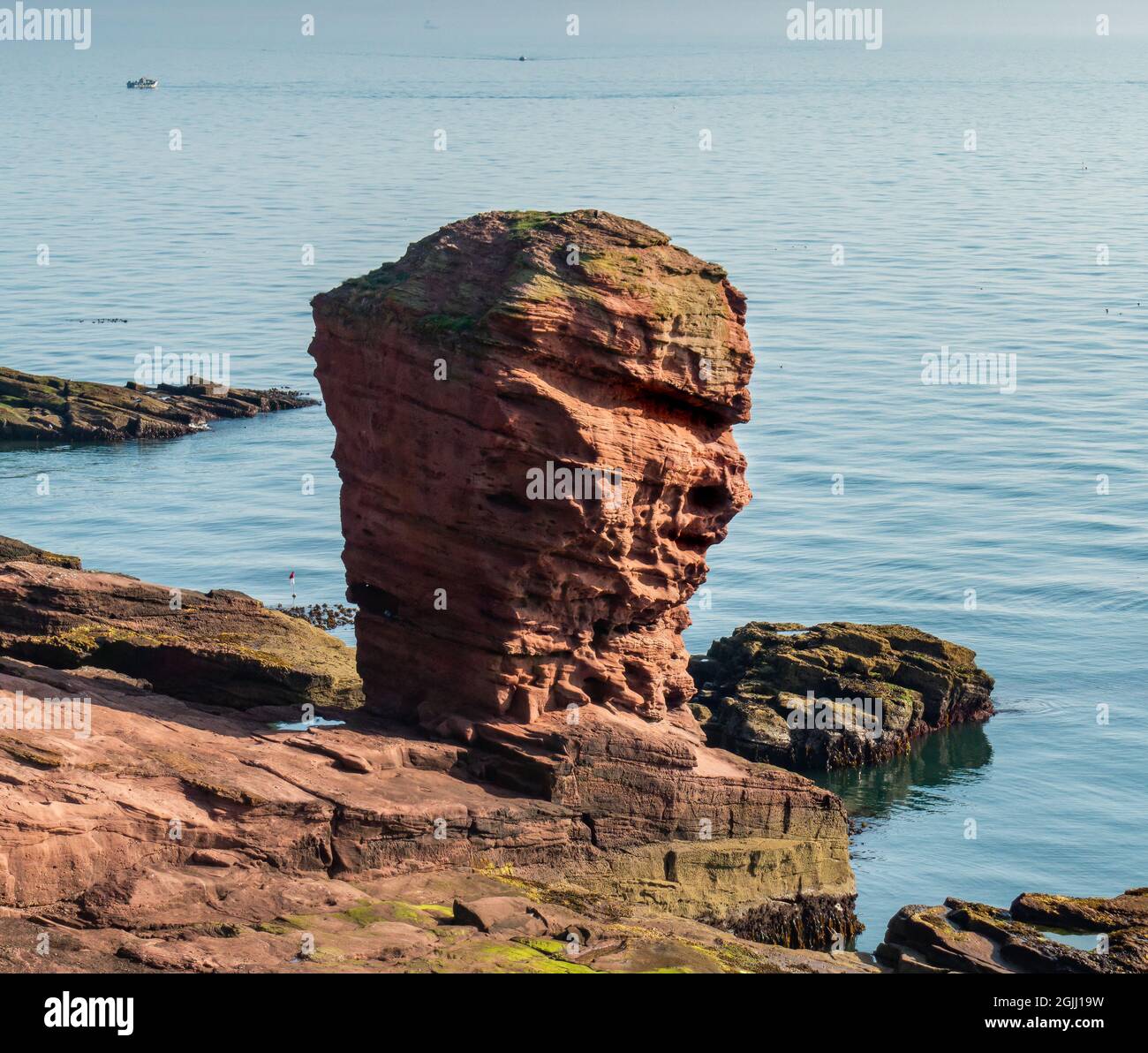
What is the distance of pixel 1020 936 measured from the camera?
4541 cm

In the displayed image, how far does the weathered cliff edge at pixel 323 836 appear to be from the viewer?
31.2 metres

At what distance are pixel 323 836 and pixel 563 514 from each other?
867 cm

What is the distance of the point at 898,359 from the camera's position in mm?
148625

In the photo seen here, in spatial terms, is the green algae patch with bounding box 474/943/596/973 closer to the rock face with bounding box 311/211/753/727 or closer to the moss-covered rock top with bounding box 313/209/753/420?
the rock face with bounding box 311/211/753/727

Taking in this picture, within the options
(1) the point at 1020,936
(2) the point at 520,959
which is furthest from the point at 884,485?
(2) the point at 520,959

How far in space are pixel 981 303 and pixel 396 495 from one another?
134722 mm

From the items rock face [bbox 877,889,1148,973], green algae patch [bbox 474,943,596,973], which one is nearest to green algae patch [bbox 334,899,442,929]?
green algae patch [bbox 474,943,596,973]

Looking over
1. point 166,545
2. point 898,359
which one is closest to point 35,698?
point 166,545

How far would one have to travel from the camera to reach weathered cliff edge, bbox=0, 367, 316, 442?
119 m

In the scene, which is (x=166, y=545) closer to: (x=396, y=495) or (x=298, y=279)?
(x=396, y=495)

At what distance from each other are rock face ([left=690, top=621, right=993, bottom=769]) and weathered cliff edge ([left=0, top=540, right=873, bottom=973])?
19175mm

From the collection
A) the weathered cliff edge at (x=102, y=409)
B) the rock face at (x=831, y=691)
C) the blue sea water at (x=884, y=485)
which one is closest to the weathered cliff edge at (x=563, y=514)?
the blue sea water at (x=884, y=485)

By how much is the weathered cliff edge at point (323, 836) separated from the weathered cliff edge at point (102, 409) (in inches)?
2870

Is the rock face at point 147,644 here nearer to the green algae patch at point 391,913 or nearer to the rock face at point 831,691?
the green algae patch at point 391,913
